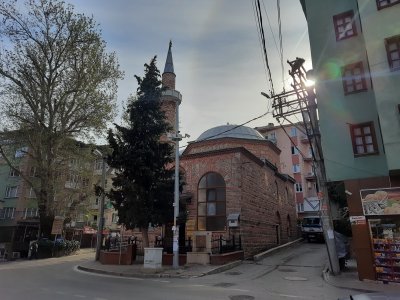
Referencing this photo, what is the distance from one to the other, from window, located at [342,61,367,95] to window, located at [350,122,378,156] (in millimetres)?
1694

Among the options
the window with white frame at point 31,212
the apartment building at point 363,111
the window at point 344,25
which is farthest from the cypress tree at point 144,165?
the window with white frame at point 31,212

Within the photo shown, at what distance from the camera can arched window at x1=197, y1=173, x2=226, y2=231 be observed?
2130cm

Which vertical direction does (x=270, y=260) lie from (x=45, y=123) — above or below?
below

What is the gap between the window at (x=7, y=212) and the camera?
1475 inches

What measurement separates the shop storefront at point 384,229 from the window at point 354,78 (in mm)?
4772

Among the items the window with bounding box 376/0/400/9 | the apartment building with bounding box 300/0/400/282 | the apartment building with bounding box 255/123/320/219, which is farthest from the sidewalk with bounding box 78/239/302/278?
the apartment building with bounding box 255/123/320/219

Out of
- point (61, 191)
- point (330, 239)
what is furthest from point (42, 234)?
point (330, 239)

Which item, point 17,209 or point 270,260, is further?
point 17,209

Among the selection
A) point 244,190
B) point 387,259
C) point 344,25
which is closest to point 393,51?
point 344,25

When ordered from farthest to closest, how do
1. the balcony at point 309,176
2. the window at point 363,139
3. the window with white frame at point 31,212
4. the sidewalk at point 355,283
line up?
the balcony at point 309,176 → the window with white frame at point 31,212 → the window at point 363,139 → the sidewalk at point 355,283

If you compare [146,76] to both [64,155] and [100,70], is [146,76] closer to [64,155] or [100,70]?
[100,70]

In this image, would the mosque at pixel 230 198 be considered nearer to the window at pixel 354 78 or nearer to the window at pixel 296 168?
the window at pixel 354 78

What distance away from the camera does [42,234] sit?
83.2ft

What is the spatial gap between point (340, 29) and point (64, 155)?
21.9 meters
